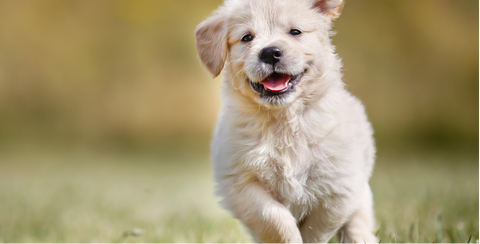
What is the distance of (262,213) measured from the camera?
7.99 ft

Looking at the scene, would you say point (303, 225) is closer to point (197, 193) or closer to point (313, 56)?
point (313, 56)

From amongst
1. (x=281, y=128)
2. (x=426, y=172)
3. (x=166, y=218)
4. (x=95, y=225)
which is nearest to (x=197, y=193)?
(x=166, y=218)

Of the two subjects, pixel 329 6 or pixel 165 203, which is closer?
→ pixel 329 6

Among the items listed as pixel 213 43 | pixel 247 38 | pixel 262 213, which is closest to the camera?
pixel 262 213

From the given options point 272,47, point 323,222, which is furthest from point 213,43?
point 323,222

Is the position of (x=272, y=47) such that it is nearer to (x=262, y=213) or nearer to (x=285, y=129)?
(x=285, y=129)

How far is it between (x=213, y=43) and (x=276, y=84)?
58 centimetres

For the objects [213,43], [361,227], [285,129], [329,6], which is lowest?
[361,227]

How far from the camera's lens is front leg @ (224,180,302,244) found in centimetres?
242

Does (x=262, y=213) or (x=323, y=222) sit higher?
(x=262, y=213)

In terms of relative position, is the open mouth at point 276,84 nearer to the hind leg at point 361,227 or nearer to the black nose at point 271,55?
the black nose at point 271,55

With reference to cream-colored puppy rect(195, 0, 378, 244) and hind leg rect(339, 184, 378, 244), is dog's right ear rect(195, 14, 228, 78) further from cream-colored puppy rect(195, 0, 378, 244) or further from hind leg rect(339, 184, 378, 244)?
hind leg rect(339, 184, 378, 244)

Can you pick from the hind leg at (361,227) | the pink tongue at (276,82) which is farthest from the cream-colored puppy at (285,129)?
the hind leg at (361,227)

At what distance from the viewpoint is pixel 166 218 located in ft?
15.1
